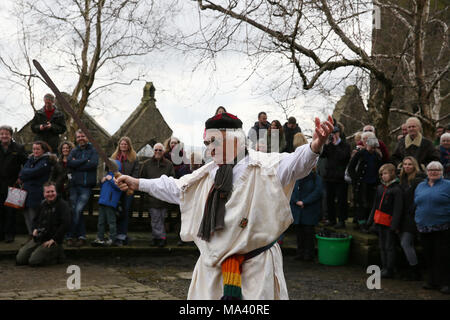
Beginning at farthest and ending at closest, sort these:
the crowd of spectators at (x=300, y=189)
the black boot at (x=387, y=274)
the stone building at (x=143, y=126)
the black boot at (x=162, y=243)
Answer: the stone building at (x=143, y=126) < the black boot at (x=162, y=243) < the black boot at (x=387, y=274) < the crowd of spectators at (x=300, y=189)

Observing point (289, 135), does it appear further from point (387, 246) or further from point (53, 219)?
point (53, 219)

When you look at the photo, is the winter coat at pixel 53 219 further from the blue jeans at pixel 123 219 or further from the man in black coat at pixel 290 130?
the man in black coat at pixel 290 130

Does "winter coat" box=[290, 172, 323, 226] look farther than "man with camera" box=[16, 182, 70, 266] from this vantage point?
Yes

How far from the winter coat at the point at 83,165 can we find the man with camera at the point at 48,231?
26.9 inches

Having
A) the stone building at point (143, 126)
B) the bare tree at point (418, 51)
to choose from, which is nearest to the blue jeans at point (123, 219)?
the bare tree at point (418, 51)

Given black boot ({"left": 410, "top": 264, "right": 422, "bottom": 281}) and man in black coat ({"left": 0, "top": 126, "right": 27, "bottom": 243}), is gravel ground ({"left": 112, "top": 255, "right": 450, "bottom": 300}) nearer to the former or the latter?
black boot ({"left": 410, "top": 264, "right": 422, "bottom": 281})

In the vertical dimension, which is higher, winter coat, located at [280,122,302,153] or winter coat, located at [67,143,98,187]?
winter coat, located at [280,122,302,153]

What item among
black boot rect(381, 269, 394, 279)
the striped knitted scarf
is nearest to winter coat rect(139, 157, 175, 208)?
black boot rect(381, 269, 394, 279)

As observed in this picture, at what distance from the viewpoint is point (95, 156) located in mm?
9820

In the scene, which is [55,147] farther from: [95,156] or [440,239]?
[440,239]

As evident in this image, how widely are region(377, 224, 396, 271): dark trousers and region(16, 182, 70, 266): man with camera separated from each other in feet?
16.4

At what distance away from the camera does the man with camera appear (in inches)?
348

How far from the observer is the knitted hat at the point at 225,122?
4500 mm

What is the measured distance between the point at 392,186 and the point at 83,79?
46.7 ft
